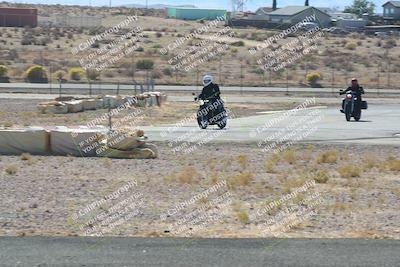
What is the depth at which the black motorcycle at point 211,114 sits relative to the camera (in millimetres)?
26875

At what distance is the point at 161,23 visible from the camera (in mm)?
122812

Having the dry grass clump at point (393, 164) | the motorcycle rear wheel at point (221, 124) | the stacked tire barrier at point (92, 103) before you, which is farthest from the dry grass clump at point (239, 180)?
the stacked tire barrier at point (92, 103)

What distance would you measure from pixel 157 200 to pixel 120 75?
1976 inches

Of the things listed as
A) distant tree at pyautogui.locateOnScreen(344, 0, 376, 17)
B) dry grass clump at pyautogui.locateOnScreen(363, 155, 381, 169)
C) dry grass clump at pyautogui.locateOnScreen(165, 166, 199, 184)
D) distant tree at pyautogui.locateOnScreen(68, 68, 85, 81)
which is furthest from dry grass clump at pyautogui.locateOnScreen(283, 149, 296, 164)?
distant tree at pyautogui.locateOnScreen(344, 0, 376, 17)

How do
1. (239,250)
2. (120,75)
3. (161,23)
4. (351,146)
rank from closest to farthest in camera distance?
(239,250) → (351,146) → (120,75) → (161,23)

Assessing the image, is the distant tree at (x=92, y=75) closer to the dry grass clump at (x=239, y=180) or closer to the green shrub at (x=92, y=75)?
the green shrub at (x=92, y=75)

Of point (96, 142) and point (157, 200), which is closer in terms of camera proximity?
point (157, 200)

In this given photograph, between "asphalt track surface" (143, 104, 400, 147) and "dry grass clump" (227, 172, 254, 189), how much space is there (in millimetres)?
6810

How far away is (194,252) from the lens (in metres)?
9.76

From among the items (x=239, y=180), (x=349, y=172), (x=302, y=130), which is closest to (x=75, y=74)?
(x=302, y=130)

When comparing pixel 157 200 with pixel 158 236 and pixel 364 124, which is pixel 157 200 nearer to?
pixel 158 236

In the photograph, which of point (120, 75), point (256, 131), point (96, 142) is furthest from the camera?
point (120, 75)

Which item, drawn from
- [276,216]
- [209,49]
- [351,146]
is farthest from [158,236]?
[209,49]

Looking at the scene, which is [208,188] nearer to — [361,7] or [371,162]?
[371,162]
